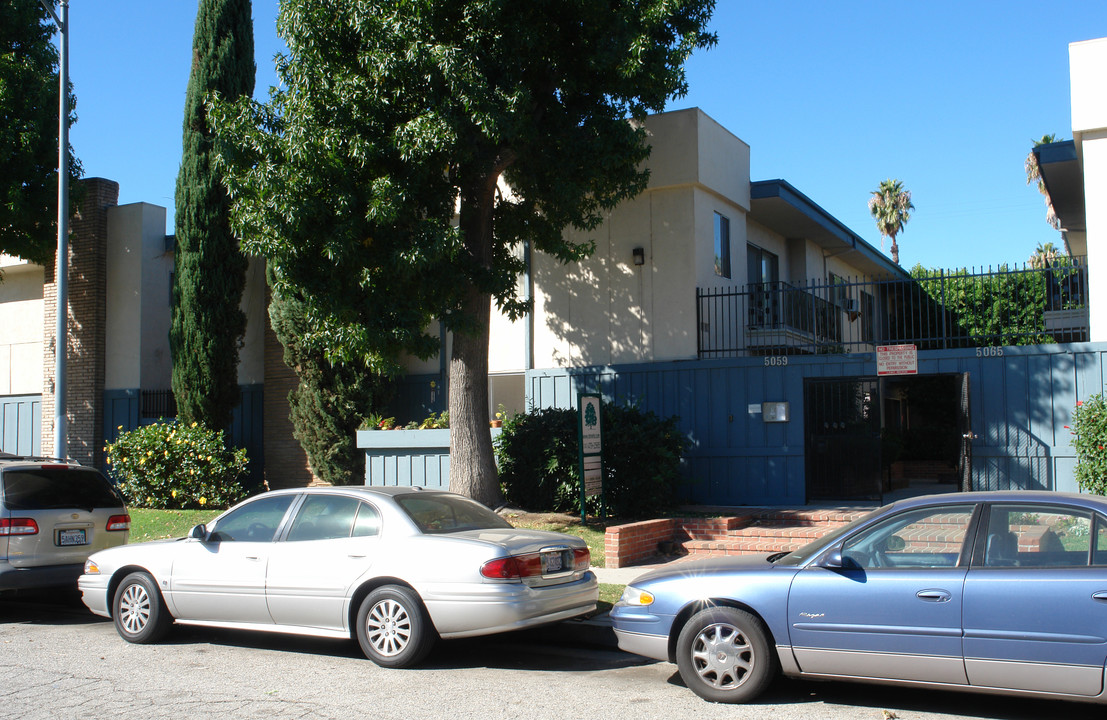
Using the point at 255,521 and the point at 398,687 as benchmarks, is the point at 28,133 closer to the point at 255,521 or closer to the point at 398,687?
the point at 255,521

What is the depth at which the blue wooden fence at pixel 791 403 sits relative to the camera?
13.0m

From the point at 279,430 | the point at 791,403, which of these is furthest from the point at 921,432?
the point at 279,430

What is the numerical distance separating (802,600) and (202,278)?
15.3 meters

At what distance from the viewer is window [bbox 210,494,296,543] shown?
801cm

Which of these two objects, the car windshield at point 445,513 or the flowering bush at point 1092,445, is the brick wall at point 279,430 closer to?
the car windshield at point 445,513

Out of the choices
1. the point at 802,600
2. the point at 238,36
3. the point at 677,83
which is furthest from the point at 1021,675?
the point at 238,36

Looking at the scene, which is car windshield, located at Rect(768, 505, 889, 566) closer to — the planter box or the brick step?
the brick step

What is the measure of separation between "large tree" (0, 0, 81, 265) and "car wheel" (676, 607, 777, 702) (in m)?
18.1

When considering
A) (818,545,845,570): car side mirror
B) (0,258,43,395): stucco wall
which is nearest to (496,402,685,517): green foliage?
(818,545,845,570): car side mirror

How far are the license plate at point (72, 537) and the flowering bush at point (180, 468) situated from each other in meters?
7.67

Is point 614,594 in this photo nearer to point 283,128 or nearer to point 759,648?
point 759,648

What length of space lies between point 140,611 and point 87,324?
14968mm

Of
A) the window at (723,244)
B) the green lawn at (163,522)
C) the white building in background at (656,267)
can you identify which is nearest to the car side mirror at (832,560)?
the white building in background at (656,267)

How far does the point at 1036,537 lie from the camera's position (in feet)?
18.6
